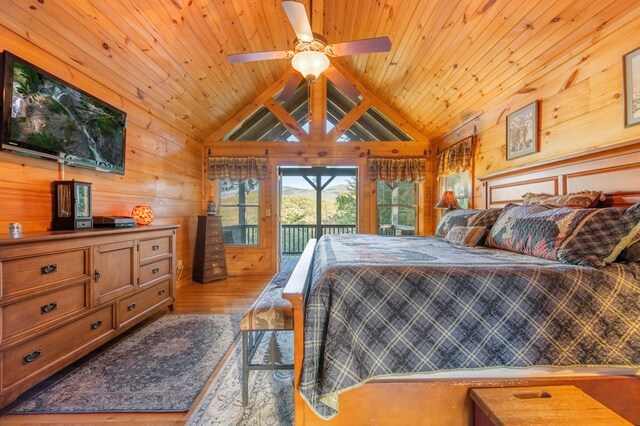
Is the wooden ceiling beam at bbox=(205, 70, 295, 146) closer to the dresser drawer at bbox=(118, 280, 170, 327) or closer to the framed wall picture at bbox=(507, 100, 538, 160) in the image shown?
the dresser drawer at bbox=(118, 280, 170, 327)

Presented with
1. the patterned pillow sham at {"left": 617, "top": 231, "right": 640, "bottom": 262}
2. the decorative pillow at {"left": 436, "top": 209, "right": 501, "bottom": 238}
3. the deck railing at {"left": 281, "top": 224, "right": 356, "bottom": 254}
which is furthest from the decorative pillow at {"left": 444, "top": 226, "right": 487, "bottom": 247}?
the deck railing at {"left": 281, "top": 224, "right": 356, "bottom": 254}

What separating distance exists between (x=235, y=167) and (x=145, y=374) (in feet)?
10.8

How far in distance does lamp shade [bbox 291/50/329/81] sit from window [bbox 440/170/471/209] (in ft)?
8.29

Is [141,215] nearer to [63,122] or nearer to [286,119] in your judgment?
[63,122]

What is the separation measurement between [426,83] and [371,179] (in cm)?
162

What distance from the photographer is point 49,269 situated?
1.61 metres

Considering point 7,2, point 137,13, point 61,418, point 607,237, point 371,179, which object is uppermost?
point 137,13

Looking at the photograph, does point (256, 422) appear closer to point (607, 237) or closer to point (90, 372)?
point (90, 372)

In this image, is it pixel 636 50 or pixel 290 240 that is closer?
pixel 636 50

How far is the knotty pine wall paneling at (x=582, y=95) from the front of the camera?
181 cm

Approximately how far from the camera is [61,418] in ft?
4.84

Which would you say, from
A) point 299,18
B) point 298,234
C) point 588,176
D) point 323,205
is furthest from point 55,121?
point 323,205

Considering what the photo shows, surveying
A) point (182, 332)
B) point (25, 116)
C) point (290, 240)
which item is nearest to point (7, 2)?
point (25, 116)

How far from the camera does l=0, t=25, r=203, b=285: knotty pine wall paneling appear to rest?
1.85 metres
